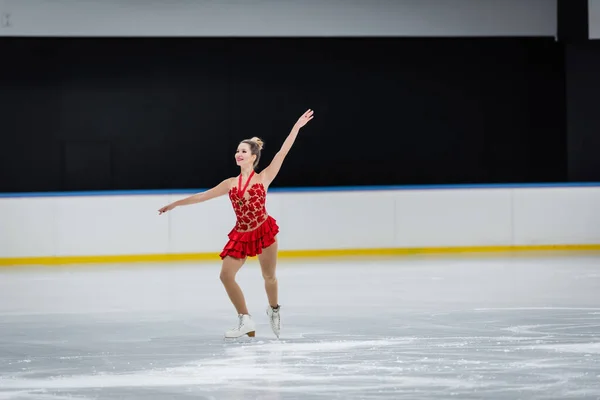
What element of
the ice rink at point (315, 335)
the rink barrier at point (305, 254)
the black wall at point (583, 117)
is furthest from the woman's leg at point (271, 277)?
the black wall at point (583, 117)

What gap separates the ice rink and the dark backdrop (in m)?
3.86

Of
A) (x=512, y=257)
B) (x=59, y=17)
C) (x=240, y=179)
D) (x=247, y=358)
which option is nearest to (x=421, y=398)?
(x=247, y=358)

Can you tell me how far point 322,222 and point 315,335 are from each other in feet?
18.0

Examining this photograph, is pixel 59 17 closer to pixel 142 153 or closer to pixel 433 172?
pixel 142 153

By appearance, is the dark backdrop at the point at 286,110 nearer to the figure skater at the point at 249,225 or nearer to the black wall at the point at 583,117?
the black wall at the point at 583,117

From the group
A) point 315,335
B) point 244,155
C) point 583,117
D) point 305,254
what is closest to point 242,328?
point 315,335

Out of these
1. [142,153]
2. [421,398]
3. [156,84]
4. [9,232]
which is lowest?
[421,398]

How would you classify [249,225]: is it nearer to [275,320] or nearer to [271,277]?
[271,277]

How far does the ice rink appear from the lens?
4.87 m

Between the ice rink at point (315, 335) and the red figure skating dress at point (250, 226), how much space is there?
0.52 metres

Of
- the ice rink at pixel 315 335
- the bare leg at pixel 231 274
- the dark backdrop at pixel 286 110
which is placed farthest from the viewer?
the dark backdrop at pixel 286 110

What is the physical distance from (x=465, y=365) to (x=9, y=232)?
7.07 meters

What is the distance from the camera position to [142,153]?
14180mm

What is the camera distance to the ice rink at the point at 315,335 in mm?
4871
